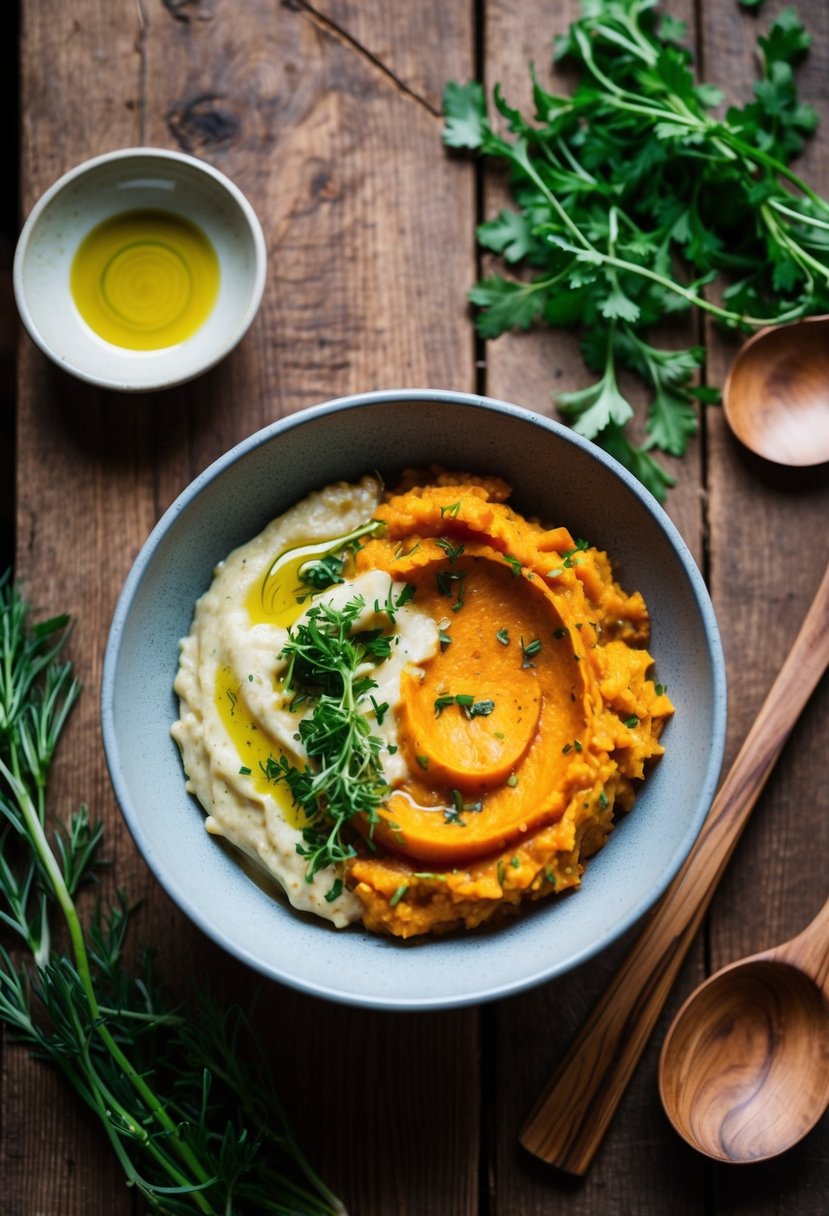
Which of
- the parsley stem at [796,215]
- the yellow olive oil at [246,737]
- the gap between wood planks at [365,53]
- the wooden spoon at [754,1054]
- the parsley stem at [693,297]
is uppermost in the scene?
the gap between wood planks at [365,53]

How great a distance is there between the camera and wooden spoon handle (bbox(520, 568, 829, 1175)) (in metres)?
3.16

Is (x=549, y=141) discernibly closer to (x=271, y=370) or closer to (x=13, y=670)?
(x=271, y=370)

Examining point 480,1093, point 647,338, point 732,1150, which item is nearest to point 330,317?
point 647,338

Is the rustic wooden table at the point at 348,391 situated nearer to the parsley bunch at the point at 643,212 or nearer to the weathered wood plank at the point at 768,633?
the weathered wood plank at the point at 768,633

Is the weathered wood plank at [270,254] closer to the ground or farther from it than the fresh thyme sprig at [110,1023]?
farther from it

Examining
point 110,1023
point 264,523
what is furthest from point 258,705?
point 110,1023

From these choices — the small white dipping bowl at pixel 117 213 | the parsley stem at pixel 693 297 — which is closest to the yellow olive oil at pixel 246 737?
the small white dipping bowl at pixel 117 213

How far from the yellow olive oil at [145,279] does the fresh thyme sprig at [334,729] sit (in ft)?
3.56

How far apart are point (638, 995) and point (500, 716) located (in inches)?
36.8

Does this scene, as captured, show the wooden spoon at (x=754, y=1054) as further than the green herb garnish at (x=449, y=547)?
Yes

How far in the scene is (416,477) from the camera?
3172mm

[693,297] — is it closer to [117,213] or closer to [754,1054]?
[117,213]

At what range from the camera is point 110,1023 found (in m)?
3.16

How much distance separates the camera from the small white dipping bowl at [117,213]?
329cm
